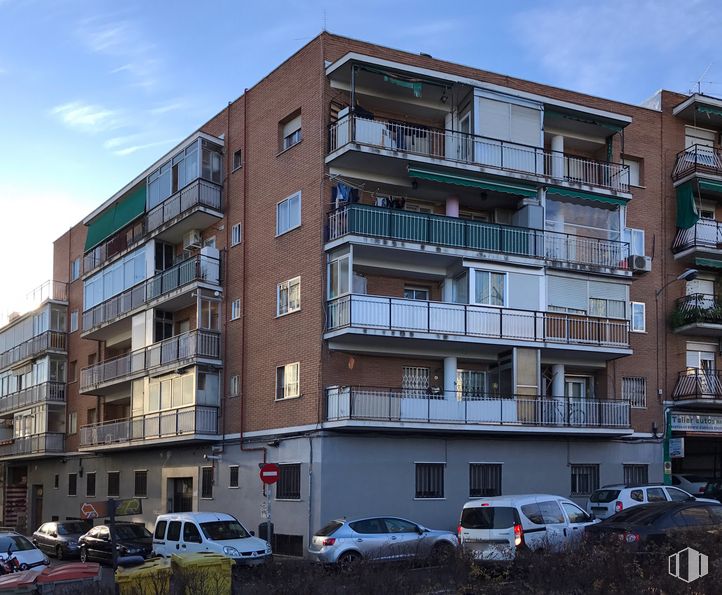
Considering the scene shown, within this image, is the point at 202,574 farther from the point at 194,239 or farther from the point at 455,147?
the point at 194,239

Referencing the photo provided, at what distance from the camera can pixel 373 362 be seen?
94.0ft

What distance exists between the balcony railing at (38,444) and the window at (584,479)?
26509 mm

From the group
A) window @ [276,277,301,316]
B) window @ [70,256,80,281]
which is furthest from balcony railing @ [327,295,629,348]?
window @ [70,256,80,281]

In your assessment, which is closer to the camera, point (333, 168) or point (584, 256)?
point (333, 168)

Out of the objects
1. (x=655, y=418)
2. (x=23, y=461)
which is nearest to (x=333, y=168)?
(x=655, y=418)

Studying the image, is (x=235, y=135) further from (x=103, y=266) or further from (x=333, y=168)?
(x=103, y=266)

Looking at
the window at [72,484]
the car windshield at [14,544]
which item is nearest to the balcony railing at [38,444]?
the window at [72,484]

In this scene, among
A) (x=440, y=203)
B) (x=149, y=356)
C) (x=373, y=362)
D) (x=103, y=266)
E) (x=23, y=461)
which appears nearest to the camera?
(x=373, y=362)

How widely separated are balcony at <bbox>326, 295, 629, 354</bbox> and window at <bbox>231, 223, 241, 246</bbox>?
265 inches

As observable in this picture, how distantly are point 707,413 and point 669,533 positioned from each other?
19.5 meters

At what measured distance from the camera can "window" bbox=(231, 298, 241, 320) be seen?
3247cm

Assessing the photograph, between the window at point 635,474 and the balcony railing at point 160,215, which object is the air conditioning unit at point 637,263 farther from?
the balcony railing at point 160,215

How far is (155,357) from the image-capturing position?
35.5 metres

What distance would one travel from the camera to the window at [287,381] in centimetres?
2875
